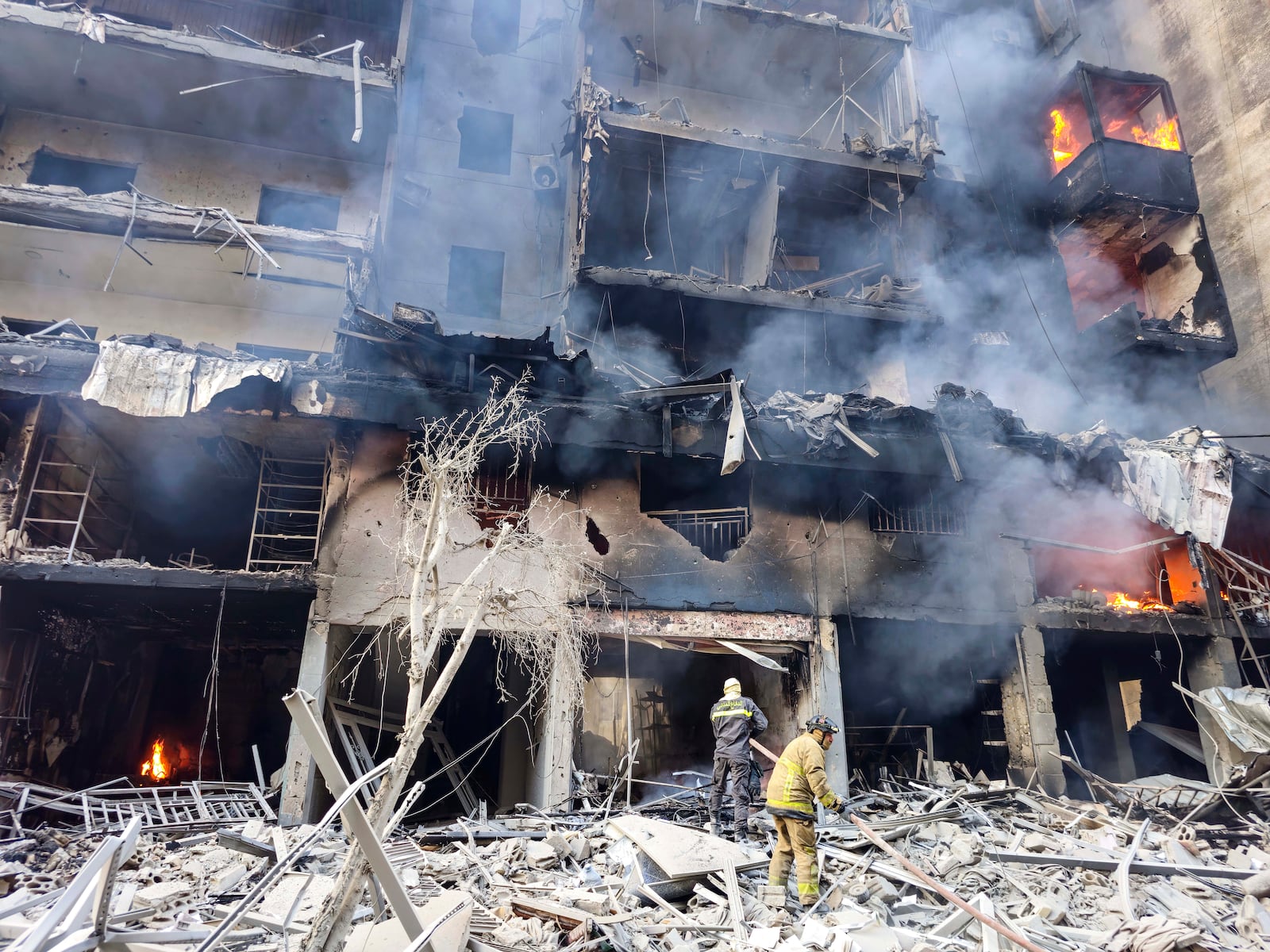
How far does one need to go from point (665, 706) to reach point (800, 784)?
27.8ft

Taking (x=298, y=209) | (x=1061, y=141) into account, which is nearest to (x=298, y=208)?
(x=298, y=209)

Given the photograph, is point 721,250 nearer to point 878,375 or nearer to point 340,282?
point 878,375

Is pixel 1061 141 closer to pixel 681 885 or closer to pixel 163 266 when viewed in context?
pixel 681 885

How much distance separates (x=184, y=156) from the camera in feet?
49.1

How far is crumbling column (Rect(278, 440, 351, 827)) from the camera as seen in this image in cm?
1013

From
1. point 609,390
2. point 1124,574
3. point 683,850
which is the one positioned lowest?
point 683,850

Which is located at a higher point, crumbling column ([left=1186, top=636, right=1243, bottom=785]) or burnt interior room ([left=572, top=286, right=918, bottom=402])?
burnt interior room ([left=572, top=286, right=918, bottom=402])

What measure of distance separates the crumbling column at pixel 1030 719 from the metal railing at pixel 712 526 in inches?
224

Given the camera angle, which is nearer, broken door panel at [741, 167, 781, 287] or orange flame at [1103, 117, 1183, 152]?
broken door panel at [741, 167, 781, 287]

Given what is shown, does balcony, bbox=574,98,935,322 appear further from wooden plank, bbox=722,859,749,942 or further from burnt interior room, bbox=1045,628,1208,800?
wooden plank, bbox=722,859,749,942

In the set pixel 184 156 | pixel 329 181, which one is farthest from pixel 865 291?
pixel 184 156

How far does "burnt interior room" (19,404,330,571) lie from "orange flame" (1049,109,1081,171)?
21705 mm

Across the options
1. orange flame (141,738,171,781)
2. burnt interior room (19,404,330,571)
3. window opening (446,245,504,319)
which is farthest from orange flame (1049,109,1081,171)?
orange flame (141,738,171,781)

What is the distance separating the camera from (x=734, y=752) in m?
9.34
